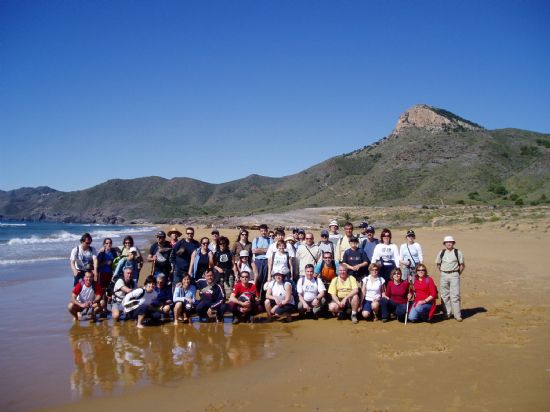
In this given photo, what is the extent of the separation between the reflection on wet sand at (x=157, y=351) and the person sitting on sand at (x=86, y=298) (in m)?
0.42

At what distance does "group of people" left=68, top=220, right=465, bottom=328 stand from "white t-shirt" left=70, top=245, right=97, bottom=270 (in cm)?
2

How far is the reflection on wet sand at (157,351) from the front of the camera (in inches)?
215

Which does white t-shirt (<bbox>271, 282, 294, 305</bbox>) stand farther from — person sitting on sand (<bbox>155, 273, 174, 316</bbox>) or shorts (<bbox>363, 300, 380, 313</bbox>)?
person sitting on sand (<bbox>155, 273, 174, 316</bbox>)

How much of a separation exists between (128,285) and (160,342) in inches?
76.5

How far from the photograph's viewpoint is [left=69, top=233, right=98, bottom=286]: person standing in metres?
8.76

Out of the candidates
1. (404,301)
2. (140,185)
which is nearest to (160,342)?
(404,301)

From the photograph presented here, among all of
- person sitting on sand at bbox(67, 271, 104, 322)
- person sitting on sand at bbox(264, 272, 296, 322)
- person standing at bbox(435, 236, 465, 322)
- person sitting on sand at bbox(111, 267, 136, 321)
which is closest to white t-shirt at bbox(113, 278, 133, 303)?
person sitting on sand at bbox(111, 267, 136, 321)

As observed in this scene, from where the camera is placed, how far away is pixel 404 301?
8.01m

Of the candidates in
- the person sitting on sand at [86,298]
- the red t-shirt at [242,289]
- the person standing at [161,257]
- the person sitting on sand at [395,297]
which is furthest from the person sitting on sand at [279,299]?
the person sitting on sand at [86,298]

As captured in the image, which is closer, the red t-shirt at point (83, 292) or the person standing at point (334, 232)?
the red t-shirt at point (83, 292)

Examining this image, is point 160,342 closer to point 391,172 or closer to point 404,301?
point 404,301

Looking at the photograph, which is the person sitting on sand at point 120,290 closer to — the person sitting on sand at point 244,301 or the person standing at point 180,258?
the person standing at point 180,258

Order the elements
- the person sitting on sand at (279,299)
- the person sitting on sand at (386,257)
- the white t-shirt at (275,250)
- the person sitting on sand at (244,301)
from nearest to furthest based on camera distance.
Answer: the person sitting on sand at (244,301), the person sitting on sand at (279,299), the person sitting on sand at (386,257), the white t-shirt at (275,250)

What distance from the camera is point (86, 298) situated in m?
8.41
